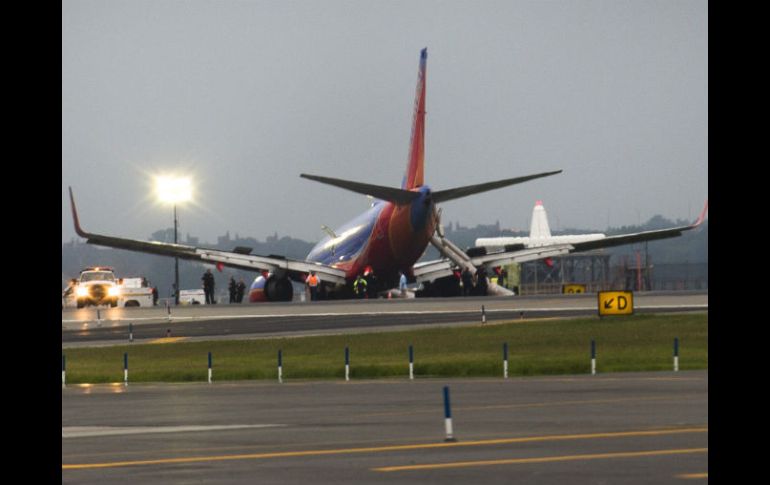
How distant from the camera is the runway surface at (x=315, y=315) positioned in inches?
2985

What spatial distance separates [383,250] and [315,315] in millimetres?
14034

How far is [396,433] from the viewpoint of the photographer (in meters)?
27.4

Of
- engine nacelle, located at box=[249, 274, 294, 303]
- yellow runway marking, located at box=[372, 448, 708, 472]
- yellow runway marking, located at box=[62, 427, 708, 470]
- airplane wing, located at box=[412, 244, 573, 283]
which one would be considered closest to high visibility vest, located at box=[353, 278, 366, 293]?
engine nacelle, located at box=[249, 274, 294, 303]

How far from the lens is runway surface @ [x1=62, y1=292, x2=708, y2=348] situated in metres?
75.8

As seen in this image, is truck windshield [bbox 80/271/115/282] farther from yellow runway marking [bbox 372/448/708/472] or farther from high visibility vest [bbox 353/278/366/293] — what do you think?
yellow runway marking [bbox 372/448/708/472]

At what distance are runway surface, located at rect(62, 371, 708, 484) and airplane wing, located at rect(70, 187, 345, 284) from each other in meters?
54.4

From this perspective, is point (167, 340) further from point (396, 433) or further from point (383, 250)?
point (396, 433)

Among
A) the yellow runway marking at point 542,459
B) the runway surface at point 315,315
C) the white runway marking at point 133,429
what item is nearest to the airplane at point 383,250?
the runway surface at point 315,315

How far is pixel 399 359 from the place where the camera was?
58.1 meters

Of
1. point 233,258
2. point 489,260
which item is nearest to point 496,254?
point 489,260
